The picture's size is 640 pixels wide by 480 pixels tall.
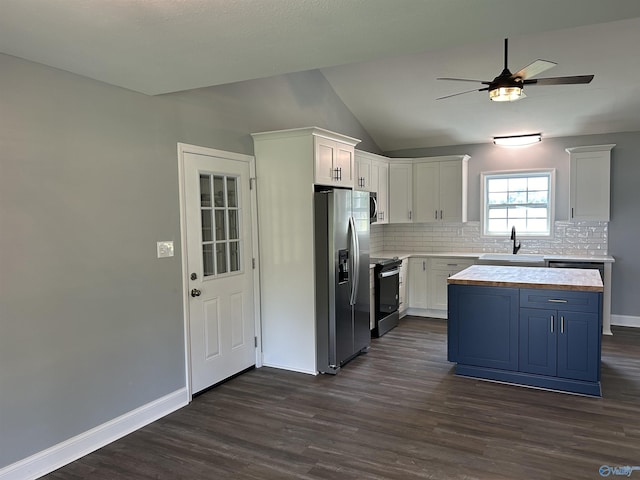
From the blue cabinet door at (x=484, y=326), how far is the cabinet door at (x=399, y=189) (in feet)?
8.73

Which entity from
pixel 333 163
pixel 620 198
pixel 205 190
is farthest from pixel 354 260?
pixel 620 198

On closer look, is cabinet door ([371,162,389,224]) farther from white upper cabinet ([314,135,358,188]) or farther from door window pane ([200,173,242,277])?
door window pane ([200,173,242,277])

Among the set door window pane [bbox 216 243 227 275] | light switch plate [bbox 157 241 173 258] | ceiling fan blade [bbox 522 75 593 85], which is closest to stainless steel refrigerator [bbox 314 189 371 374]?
door window pane [bbox 216 243 227 275]

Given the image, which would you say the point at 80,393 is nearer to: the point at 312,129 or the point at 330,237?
the point at 330,237

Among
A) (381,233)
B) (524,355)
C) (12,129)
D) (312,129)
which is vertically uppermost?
(312,129)

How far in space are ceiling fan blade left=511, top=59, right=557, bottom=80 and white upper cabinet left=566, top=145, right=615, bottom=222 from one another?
9.67 feet

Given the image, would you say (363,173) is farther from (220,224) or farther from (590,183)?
(590,183)

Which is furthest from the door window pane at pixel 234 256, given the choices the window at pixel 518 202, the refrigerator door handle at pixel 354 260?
the window at pixel 518 202

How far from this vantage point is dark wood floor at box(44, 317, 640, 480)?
8.66 feet

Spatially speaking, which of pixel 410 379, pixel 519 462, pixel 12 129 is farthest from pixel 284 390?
pixel 12 129

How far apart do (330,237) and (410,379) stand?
1.50 metres

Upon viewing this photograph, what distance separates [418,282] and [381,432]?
3559 mm

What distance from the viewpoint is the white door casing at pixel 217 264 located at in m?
3.62

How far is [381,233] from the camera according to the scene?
709 cm
